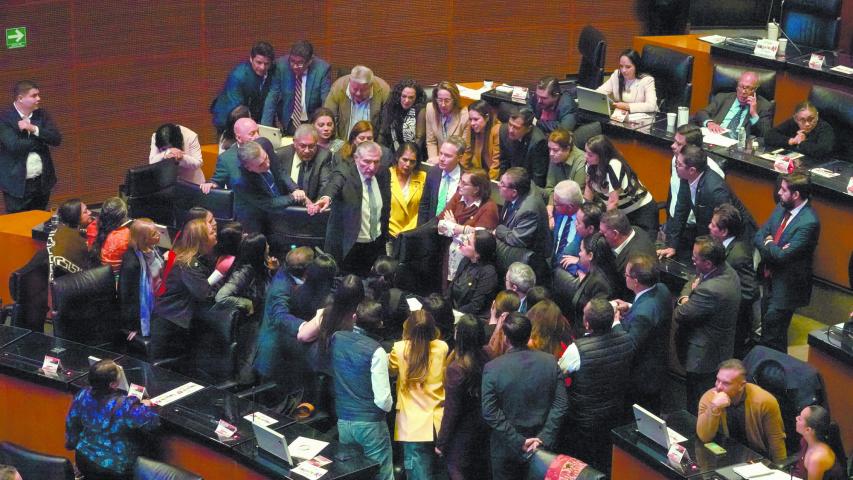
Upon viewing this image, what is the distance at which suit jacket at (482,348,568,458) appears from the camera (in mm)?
6199

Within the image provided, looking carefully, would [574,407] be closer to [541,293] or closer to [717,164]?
[541,293]

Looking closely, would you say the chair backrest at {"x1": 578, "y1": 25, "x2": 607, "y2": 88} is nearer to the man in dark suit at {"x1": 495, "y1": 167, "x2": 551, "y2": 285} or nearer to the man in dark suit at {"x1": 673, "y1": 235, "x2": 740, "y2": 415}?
the man in dark suit at {"x1": 495, "y1": 167, "x2": 551, "y2": 285}

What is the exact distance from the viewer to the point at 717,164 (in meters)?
8.73

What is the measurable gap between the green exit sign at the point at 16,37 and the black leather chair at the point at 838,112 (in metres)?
6.39

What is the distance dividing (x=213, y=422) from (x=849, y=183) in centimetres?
474

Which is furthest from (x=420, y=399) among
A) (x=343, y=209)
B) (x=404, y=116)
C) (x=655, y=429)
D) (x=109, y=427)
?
(x=404, y=116)

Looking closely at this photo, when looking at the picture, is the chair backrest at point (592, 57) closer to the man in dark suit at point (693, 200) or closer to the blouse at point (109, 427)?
the man in dark suit at point (693, 200)

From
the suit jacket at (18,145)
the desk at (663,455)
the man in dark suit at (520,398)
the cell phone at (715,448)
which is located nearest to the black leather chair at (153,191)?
the suit jacket at (18,145)

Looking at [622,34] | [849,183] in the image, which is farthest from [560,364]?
[622,34]

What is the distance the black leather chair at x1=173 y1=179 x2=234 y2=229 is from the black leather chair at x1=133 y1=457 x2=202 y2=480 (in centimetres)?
290

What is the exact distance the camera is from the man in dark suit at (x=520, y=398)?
20.3 ft

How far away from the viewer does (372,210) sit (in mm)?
8688

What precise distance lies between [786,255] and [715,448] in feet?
6.94

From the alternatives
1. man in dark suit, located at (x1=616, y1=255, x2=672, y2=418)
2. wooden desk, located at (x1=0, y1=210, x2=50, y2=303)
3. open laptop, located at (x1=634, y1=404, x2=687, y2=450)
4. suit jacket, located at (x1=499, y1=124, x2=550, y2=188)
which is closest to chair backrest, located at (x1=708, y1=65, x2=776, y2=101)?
suit jacket, located at (x1=499, y1=124, x2=550, y2=188)
